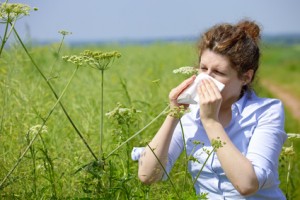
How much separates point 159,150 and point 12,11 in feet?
3.00

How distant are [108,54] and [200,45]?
0.81 m

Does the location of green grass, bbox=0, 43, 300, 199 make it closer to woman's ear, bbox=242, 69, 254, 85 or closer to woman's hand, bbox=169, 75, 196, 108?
woman's hand, bbox=169, 75, 196, 108

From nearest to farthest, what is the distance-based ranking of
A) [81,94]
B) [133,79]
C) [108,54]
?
[108,54] → [81,94] → [133,79]

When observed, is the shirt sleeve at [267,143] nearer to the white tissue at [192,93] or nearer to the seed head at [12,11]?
the white tissue at [192,93]

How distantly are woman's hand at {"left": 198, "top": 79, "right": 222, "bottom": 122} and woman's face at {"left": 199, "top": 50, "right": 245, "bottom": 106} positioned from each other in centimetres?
23

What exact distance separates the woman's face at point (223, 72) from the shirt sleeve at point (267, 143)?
0.15 meters

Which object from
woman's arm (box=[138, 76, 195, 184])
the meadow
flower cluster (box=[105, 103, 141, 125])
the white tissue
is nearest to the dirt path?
the meadow

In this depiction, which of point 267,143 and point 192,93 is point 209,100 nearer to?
point 192,93

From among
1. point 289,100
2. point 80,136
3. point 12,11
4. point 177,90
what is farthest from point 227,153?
point 289,100

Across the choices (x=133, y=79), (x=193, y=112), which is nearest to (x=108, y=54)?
(x=193, y=112)

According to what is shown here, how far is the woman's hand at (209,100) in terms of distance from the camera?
254 cm

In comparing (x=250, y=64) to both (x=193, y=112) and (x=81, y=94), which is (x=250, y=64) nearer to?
(x=193, y=112)

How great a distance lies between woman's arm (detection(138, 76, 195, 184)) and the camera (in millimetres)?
2705

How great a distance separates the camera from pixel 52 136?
4047 millimetres
